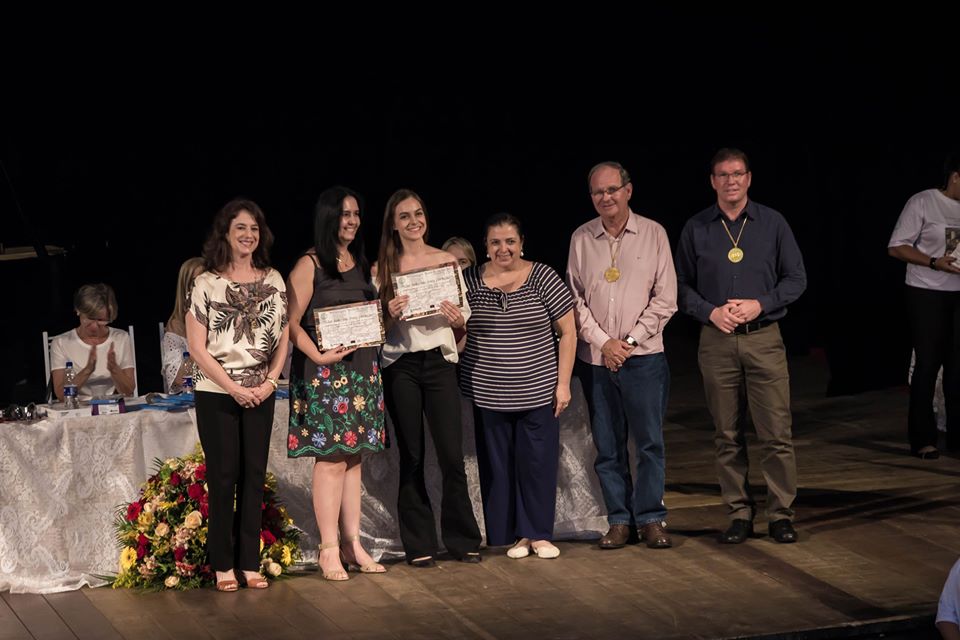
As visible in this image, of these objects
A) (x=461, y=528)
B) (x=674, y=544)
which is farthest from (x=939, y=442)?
(x=461, y=528)

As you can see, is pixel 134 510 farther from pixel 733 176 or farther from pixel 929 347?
pixel 929 347

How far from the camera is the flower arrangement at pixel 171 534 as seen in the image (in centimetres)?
556

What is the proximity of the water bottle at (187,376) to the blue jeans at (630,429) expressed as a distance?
1629 millimetres

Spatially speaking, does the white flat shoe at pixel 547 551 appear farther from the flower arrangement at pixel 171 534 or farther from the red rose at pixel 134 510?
the red rose at pixel 134 510

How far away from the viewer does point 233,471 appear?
5.47 meters

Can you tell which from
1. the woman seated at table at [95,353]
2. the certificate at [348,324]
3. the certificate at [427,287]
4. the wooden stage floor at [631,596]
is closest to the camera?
the wooden stage floor at [631,596]

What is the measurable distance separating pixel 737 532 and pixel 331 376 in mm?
1806

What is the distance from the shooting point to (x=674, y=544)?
6.11 m

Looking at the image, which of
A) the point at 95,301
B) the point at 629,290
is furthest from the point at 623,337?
the point at 95,301

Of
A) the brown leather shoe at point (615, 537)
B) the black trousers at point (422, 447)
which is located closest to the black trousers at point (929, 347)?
the brown leather shoe at point (615, 537)

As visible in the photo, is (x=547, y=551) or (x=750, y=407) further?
(x=750, y=407)

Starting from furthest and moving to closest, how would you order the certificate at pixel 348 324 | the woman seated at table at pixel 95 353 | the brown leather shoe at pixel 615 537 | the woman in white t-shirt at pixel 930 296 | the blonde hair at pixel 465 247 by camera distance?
1. the woman in white t-shirt at pixel 930 296
2. the blonde hair at pixel 465 247
3. the woman seated at table at pixel 95 353
4. the brown leather shoe at pixel 615 537
5. the certificate at pixel 348 324

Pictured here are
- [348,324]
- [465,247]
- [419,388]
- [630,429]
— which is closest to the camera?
[348,324]

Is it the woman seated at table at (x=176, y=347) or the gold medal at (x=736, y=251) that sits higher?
the gold medal at (x=736, y=251)
